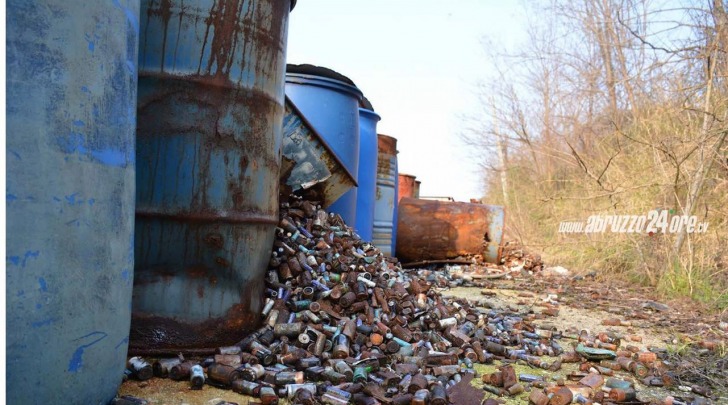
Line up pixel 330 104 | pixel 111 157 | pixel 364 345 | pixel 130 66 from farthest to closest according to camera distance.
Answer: pixel 330 104, pixel 364 345, pixel 130 66, pixel 111 157

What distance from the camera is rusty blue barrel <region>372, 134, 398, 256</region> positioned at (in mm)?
6066

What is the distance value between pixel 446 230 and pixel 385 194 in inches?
53.8

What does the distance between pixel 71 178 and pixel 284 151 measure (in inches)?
69.5

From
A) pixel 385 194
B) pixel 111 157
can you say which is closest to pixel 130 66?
pixel 111 157

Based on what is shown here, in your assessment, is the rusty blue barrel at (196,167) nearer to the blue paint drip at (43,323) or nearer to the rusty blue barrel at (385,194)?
the blue paint drip at (43,323)

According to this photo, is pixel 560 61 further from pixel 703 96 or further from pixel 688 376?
pixel 688 376

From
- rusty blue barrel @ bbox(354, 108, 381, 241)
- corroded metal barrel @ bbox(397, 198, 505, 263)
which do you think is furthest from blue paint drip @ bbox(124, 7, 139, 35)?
corroded metal barrel @ bbox(397, 198, 505, 263)

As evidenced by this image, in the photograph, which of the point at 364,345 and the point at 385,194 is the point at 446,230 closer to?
the point at 385,194

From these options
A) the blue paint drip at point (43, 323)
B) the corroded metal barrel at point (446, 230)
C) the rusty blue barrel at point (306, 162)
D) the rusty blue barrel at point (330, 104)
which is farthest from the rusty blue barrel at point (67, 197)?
the corroded metal barrel at point (446, 230)

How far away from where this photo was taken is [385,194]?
6125 millimetres

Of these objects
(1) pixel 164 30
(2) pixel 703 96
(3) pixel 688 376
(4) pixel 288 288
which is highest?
(2) pixel 703 96

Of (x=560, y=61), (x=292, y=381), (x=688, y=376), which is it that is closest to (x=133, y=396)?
(x=292, y=381)

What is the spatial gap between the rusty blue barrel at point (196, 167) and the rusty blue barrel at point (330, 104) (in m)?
1.51

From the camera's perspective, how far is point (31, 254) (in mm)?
1299
